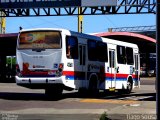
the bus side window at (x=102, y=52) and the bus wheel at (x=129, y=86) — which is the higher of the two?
the bus side window at (x=102, y=52)

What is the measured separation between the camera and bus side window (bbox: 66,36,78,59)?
20203 millimetres

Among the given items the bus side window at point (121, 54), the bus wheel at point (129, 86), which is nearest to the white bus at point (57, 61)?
the bus side window at point (121, 54)

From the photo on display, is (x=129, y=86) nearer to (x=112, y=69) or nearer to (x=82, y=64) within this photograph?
(x=112, y=69)

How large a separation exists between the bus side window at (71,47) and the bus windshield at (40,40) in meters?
0.46

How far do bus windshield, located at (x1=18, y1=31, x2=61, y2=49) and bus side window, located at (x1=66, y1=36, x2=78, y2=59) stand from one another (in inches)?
18.3

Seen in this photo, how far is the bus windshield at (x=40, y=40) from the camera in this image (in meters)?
20.1

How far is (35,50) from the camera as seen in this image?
2028 cm

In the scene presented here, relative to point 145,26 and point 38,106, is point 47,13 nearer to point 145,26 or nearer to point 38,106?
point 38,106

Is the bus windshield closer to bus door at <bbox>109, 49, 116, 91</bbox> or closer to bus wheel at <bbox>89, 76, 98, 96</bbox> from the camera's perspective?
bus wheel at <bbox>89, 76, 98, 96</bbox>

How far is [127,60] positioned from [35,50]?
311 inches

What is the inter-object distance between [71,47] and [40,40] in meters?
1.37

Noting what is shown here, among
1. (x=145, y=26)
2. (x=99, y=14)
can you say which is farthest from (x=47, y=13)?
(x=145, y=26)

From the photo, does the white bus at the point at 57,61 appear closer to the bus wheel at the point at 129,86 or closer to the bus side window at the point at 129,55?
the bus wheel at the point at 129,86

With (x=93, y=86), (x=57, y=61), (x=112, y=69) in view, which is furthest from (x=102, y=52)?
(x=57, y=61)
